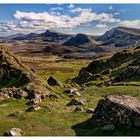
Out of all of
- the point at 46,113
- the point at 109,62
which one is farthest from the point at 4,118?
the point at 109,62

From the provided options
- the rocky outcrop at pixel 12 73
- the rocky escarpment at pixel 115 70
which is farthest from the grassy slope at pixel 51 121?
the rocky escarpment at pixel 115 70

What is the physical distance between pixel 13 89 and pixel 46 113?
1120 cm

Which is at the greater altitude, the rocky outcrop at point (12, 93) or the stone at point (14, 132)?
the rocky outcrop at point (12, 93)

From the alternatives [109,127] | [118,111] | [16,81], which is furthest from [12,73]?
[109,127]

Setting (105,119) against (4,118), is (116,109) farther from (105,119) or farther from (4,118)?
(4,118)

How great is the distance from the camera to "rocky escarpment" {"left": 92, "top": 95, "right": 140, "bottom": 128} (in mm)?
29781

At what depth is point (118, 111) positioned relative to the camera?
3084cm

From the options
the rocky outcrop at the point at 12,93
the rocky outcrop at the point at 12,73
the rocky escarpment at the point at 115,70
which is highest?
the rocky outcrop at the point at 12,73

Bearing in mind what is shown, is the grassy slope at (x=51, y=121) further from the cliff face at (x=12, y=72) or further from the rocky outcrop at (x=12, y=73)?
the cliff face at (x=12, y=72)

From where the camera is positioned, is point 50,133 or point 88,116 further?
point 88,116

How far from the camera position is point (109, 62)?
342ft

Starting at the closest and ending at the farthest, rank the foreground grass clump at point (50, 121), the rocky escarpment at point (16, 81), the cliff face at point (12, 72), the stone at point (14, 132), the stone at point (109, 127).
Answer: the stone at point (14, 132) < the stone at point (109, 127) < the foreground grass clump at point (50, 121) < the rocky escarpment at point (16, 81) < the cliff face at point (12, 72)

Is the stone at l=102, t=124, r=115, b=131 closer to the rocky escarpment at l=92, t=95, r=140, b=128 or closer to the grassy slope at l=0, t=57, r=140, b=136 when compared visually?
the grassy slope at l=0, t=57, r=140, b=136

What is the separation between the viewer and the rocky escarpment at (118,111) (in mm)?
29781
